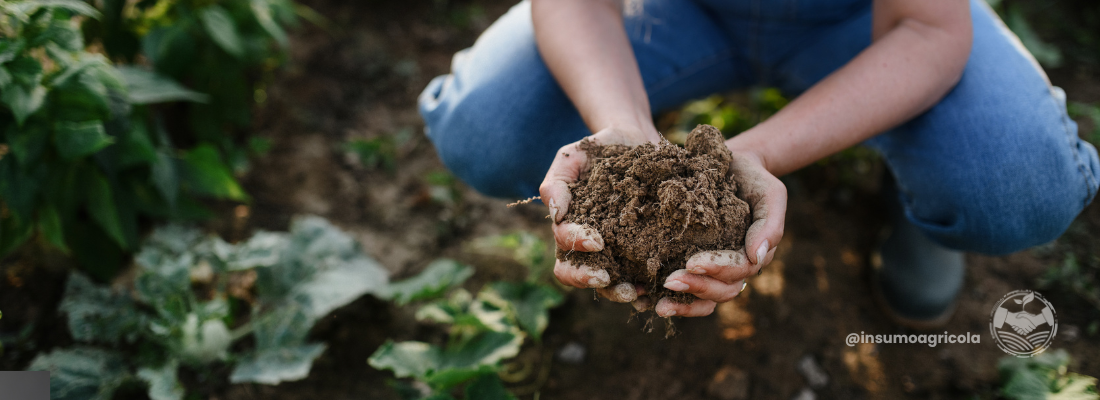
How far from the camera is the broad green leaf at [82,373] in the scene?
156 cm

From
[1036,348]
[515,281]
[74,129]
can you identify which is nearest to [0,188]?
[74,129]

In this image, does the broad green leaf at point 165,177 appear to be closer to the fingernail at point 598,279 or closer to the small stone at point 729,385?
the fingernail at point 598,279

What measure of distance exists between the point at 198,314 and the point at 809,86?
196 cm

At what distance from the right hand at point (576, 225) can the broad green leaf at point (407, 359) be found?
1.89ft

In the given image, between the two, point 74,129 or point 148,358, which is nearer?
point 74,129

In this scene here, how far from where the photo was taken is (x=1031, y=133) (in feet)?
4.84

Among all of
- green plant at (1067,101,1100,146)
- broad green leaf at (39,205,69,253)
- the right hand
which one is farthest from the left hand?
green plant at (1067,101,1100,146)

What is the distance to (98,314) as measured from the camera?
174 centimetres

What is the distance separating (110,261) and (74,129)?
64 centimetres

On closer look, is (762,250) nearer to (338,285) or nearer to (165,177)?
(338,285)

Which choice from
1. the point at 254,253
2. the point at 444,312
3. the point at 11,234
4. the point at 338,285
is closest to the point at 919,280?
the point at 444,312

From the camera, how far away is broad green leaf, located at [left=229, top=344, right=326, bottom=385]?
1598 millimetres

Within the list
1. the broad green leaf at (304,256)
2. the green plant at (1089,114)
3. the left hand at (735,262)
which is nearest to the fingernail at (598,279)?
the left hand at (735,262)

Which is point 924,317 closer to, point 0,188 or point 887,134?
point 887,134
